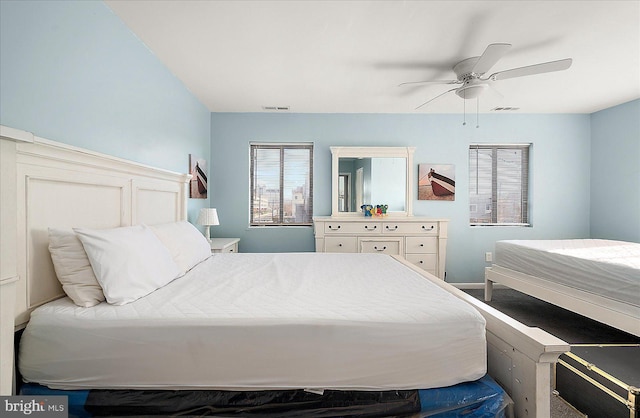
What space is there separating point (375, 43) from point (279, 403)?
8.01ft

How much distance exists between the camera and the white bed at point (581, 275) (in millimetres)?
2146

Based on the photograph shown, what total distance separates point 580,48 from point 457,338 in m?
2.68

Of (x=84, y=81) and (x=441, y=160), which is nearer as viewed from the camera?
(x=84, y=81)

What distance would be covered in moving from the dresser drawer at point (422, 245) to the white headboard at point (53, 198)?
9.87 ft

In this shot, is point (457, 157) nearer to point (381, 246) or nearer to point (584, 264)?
point (381, 246)

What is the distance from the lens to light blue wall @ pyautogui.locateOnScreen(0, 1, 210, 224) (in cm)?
132

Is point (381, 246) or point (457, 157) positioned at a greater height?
point (457, 157)

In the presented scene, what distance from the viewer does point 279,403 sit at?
46.1 inches

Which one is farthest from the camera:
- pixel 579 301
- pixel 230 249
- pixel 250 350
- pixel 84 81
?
pixel 230 249

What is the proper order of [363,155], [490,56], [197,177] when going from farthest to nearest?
[363,155] < [197,177] < [490,56]

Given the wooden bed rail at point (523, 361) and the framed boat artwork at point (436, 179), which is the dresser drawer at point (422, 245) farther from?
the wooden bed rail at point (523, 361)

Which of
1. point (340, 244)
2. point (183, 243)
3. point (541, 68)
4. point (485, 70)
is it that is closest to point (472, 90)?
point (485, 70)

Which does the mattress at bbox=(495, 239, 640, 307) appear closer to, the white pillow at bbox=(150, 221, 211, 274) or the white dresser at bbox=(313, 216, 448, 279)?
the white dresser at bbox=(313, 216, 448, 279)

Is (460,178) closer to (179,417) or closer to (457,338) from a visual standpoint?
(457,338)
